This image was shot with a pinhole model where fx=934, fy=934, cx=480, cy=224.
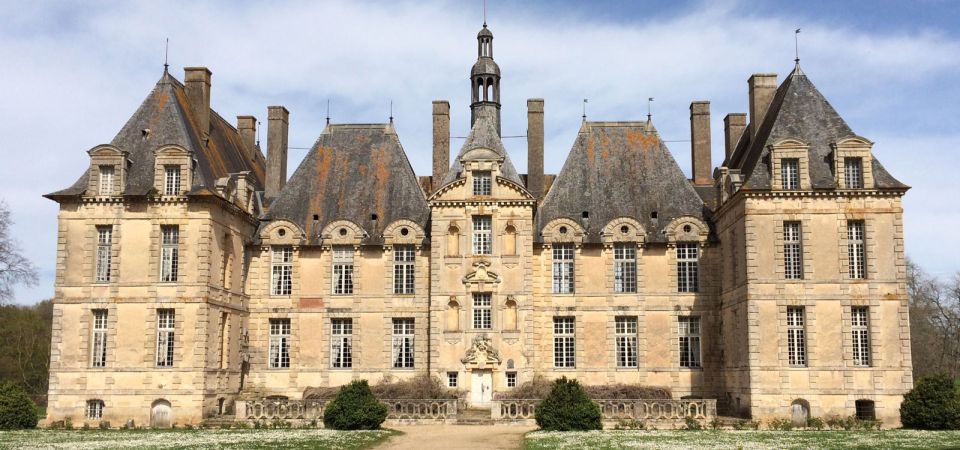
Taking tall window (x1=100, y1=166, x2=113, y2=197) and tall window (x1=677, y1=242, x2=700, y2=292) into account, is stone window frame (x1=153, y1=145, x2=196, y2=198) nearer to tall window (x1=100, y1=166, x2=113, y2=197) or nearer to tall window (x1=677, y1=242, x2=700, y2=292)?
tall window (x1=100, y1=166, x2=113, y2=197)

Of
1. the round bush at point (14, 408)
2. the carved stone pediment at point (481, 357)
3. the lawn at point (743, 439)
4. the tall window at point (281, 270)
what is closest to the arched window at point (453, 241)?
the carved stone pediment at point (481, 357)

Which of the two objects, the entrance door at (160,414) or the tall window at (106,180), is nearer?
the entrance door at (160,414)

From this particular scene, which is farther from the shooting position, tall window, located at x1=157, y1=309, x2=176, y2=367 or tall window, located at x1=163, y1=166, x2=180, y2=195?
tall window, located at x1=163, y1=166, x2=180, y2=195

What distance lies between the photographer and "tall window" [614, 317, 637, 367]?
31906 millimetres

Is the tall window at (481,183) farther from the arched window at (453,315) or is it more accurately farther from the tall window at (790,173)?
the tall window at (790,173)

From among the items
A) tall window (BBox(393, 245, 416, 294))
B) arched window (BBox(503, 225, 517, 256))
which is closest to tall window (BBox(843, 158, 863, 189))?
arched window (BBox(503, 225, 517, 256))

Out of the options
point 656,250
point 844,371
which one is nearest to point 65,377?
point 656,250

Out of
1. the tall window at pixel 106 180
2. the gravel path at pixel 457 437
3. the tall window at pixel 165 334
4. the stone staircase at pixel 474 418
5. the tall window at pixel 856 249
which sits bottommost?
the gravel path at pixel 457 437

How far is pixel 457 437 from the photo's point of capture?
23.4 m

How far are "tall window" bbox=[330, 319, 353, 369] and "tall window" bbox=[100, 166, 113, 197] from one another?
28.1 ft

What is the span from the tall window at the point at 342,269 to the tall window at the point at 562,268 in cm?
712

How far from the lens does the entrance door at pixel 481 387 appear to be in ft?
101

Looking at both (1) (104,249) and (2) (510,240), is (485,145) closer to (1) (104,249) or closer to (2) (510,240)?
(2) (510,240)

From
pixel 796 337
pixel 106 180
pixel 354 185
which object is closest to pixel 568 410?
pixel 796 337
